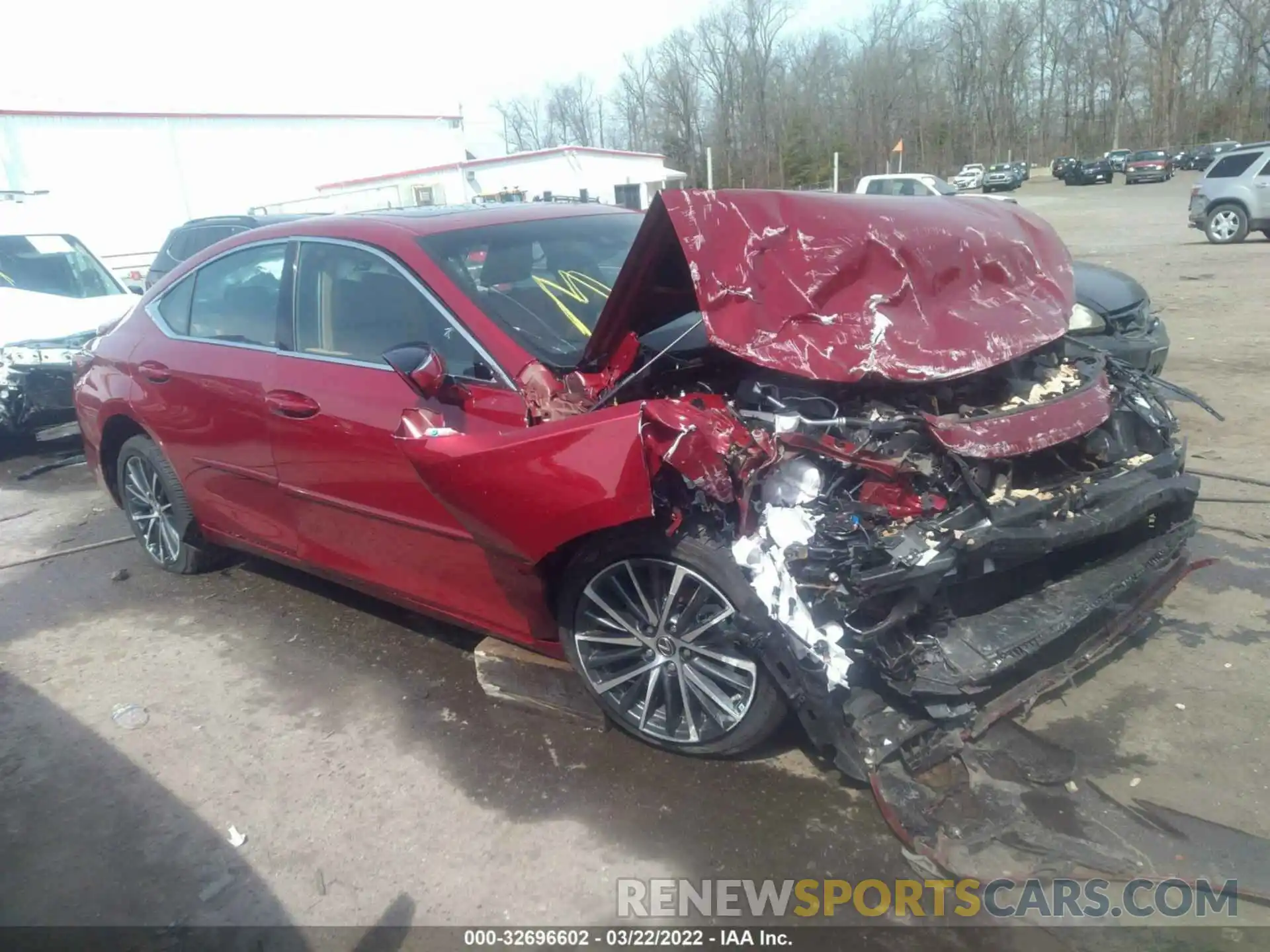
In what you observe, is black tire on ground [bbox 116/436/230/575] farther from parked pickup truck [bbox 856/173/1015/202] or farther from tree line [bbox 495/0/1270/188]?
tree line [bbox 495/0/1270/188]

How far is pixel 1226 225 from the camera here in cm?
1795

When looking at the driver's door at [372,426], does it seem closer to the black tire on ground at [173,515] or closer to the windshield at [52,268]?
the black tire on ground at [173,515]

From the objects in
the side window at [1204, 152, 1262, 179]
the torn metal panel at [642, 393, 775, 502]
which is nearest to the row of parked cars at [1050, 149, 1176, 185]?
the side window at [1204, 152, 1262, 179]

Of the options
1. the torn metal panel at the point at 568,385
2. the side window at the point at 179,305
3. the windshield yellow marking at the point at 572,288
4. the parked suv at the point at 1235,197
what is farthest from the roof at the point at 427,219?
the parked suv at the point at 1235,197

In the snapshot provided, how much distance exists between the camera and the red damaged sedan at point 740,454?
2.74m

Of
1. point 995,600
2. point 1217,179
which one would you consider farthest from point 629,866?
point 1217,179

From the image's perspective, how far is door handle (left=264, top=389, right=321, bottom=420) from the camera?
12.1 ft

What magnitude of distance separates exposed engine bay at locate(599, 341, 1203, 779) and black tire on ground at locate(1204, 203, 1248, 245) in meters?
18.1

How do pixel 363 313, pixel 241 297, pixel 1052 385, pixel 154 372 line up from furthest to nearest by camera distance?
1. pixel 154 372
2. pixel 241 297
3. pixel 363 313
4. pixel 1052 385

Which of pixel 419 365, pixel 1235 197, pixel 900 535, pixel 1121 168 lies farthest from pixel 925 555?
pixel 1121 168

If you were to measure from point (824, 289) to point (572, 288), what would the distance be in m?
1.11

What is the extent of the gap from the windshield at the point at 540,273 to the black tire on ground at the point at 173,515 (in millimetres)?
2093

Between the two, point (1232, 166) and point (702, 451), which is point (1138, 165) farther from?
point (702, 451)

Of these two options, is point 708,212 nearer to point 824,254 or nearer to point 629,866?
point 824,254
